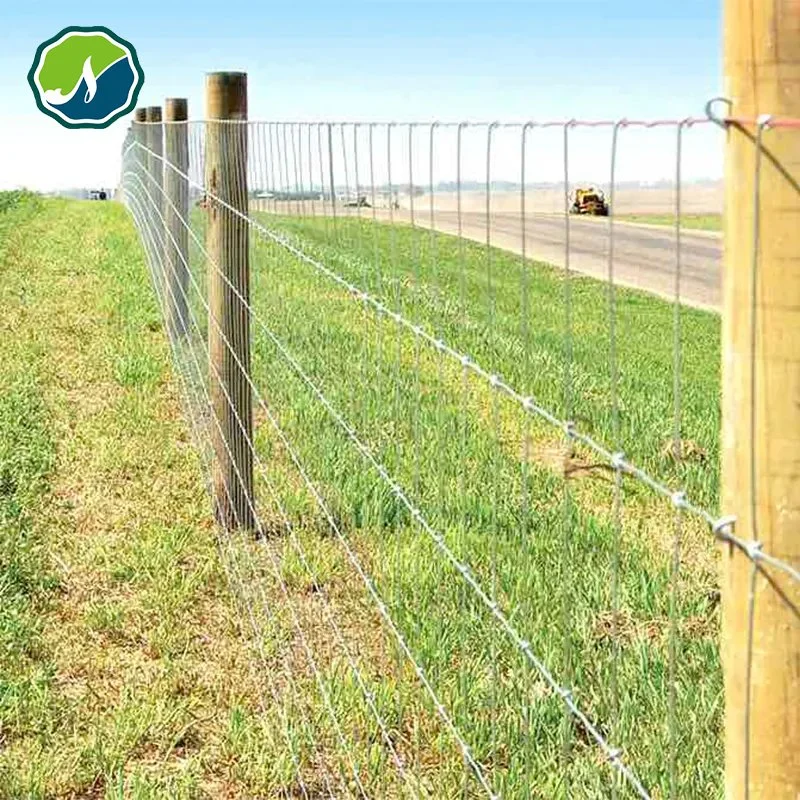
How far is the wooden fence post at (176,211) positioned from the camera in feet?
26.6

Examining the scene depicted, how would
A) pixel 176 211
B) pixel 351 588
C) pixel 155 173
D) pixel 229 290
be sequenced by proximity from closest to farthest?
1. pixel 351 588
2. pixel 229 290
3. pixel 176 211
4. pixel 155 173

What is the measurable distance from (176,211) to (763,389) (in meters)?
7.38

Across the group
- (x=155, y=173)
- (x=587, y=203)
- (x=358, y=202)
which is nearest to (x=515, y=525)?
(x=358, y=202)

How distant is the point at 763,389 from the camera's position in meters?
1.23

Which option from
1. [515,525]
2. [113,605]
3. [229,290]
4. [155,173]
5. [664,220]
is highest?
[155,173]

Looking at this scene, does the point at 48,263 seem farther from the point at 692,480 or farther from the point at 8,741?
the point at 8,741

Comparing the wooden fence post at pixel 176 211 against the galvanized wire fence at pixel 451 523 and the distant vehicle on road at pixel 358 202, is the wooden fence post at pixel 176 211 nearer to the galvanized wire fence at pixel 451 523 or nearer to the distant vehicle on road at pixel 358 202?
the galvanized wire fence at pixel 451 523

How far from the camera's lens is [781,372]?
1.21 meters

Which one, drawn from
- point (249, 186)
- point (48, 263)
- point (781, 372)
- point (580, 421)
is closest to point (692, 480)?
point (580, 421)

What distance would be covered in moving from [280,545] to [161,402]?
2.63 m

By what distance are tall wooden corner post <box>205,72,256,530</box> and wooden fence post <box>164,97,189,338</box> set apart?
266 centimetres

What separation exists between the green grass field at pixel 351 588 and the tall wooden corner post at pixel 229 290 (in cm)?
18

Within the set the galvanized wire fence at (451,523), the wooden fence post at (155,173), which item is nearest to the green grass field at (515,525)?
the galvanized wire fence at (451,523)

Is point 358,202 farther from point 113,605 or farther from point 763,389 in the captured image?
point 113,605
